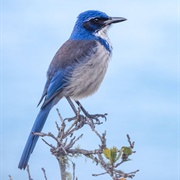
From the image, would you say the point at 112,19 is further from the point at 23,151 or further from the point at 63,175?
the point at 63,175

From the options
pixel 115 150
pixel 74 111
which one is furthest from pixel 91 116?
pixel 115 150

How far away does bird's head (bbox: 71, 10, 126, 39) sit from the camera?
5.55 metres

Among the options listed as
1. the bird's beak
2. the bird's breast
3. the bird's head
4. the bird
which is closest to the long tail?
the bird

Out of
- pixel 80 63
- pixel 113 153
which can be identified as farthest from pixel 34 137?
pixel 113 153

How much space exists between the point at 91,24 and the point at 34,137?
5.91 feet

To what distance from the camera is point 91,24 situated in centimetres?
556

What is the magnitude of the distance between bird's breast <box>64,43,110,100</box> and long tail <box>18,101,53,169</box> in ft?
1.31

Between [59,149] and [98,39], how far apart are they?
2.37m

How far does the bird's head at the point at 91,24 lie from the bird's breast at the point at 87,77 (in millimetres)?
392

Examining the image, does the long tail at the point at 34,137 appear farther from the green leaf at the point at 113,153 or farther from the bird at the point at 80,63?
the green leaf at the point at 113,153

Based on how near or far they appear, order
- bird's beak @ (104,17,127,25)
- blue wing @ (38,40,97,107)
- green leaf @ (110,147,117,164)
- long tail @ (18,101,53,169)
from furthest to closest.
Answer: bird's beak @ (104,17,127,25), blue wing @ (38,40,97,107), long tail @ (18,101,53,169), green leaf @ (110,147,117,164)

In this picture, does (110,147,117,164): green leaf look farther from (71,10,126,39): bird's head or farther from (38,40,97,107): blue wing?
(71,10,126,39): bird's head

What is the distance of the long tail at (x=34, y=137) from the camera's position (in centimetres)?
416

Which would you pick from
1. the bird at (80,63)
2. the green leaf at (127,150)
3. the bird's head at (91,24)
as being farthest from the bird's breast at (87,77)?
the green leaf at (127,150)
